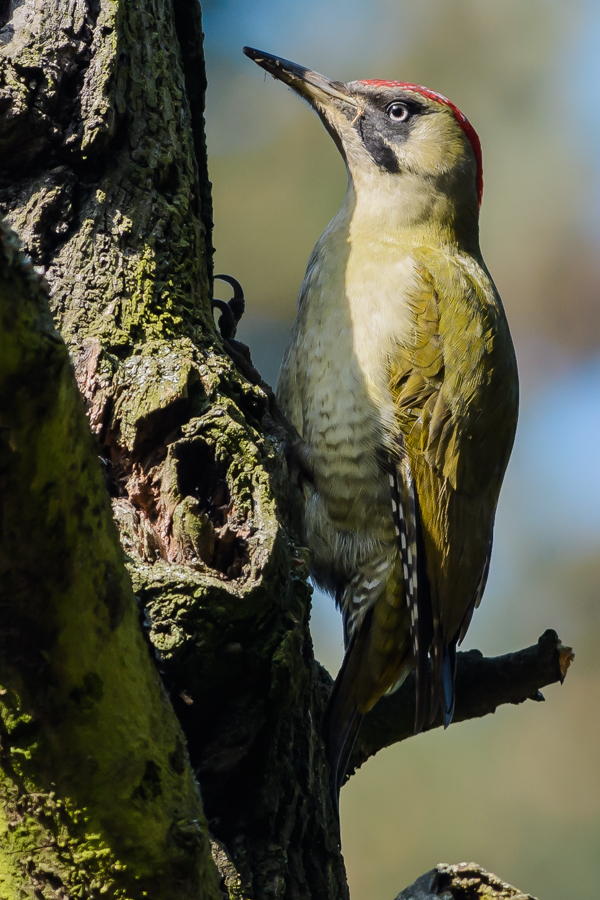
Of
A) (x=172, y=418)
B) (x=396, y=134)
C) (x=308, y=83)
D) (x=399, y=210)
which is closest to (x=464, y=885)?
(x=172, y=418)

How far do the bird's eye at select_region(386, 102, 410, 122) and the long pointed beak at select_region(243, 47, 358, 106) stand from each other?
132mm

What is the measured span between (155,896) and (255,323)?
4.01 m

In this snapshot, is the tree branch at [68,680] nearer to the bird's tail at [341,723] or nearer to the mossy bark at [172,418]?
the mossy bark at [172,418]

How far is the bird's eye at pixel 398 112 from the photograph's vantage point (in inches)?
136

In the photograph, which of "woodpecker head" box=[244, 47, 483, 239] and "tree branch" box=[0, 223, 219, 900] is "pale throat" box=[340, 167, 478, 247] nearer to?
"woodpecker head" box=[244, 47, 483, 239]

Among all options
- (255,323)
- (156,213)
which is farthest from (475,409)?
(255,323)

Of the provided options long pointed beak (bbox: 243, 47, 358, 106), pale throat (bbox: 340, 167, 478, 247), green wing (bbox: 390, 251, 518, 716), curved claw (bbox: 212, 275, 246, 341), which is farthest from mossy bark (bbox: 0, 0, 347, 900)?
long pointed beak (bbox: 243, 47, 358, 106)

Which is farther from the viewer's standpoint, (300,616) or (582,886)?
(582,886)

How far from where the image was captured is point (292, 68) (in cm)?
345

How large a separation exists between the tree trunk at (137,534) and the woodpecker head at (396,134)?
102 cm

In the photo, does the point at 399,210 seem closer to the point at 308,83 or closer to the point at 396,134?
the point at 396,134

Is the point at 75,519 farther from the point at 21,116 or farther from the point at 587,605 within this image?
the point at 587,605

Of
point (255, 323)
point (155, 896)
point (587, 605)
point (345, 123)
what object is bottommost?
point (155, 896)

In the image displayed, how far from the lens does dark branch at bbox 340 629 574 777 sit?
2510 millimetres
